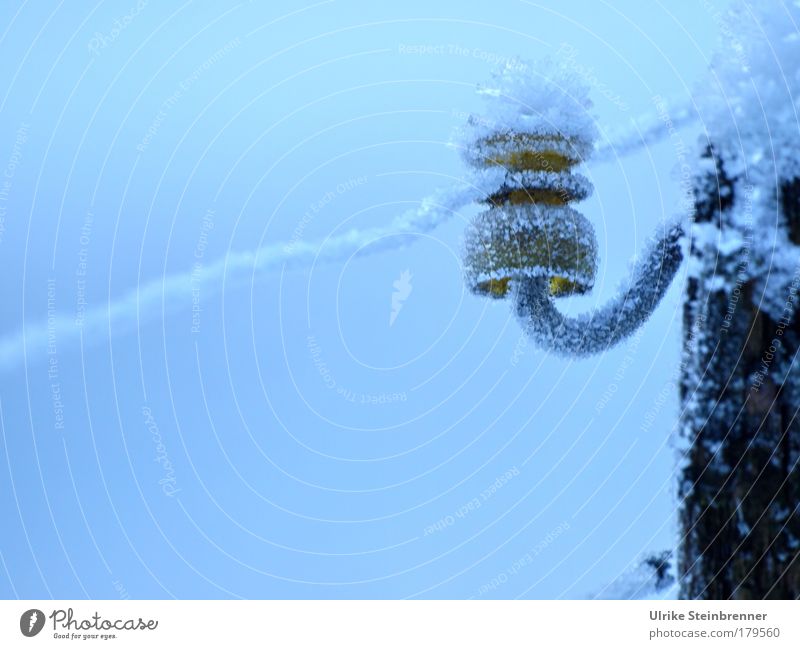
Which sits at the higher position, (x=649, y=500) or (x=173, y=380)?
(x=173, y=380)

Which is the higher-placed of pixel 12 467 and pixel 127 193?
pixel 127 193

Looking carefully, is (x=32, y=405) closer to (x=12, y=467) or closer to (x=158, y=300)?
(x=12, y=467)

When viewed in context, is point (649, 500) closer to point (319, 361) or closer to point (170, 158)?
point (319, 361)

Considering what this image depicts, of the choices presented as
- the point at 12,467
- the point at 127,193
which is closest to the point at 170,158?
Answer: the point at 127,193

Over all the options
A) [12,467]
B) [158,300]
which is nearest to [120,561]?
[12,467]
